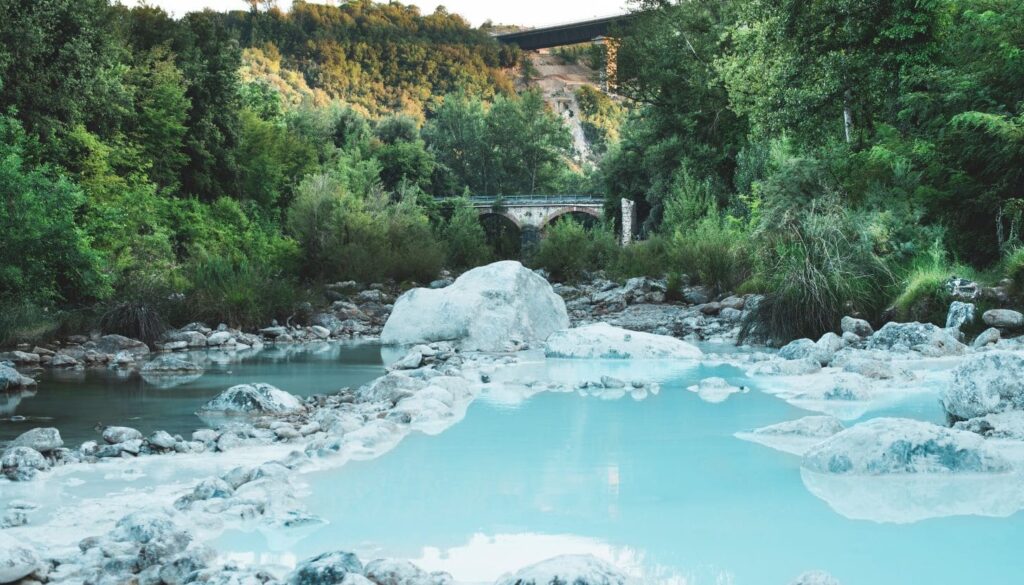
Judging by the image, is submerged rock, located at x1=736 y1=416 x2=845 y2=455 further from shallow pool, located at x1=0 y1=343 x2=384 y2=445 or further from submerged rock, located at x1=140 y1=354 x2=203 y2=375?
submerged rock, located at x1=140 y1=354 x2=203 y2=375

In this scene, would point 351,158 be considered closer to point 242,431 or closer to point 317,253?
point 317,253

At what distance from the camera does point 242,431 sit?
5832 mm

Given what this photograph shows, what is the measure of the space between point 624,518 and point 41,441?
11.5 ft

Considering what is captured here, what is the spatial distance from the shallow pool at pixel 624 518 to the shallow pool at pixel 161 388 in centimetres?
247

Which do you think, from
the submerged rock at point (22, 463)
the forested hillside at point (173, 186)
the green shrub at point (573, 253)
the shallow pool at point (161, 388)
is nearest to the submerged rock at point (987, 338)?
the shallow pool at point (161, 388)

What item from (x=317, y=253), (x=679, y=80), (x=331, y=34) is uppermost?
(x=331, y=34)

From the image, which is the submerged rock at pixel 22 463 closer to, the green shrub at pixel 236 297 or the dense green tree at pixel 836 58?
the green shrub at pixel 236 297

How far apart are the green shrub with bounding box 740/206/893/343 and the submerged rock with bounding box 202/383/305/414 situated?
20.7 ft

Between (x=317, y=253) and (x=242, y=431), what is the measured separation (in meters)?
19.8

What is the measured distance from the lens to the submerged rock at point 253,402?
23.5 feet

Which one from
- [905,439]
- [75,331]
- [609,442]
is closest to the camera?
[905,439]

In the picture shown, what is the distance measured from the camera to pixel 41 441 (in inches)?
212

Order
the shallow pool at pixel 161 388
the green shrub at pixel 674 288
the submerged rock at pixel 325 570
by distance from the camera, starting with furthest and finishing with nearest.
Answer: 1. the green shrub at pixel 674 288
2. the shallow pool at pixel 161 388
3. the submerged rock at pixel 325 570

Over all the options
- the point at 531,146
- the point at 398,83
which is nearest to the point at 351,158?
the point at 531,146
